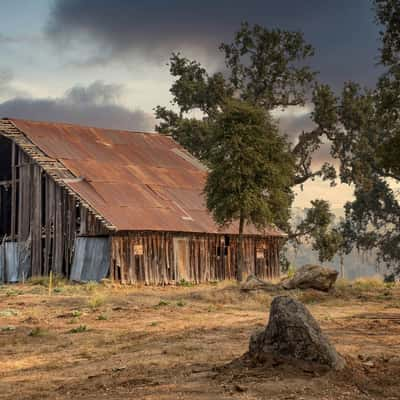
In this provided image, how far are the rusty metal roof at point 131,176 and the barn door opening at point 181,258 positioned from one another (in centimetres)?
98

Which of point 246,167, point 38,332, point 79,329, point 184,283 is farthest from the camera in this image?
point 184,283

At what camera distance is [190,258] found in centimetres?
4022

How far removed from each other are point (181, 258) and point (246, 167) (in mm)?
7200

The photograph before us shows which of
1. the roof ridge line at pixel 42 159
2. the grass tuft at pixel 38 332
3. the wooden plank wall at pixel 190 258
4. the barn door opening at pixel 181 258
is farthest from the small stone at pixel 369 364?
the barn door opening at pixel 181 258

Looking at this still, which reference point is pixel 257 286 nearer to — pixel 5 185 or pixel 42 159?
pixel 42 159

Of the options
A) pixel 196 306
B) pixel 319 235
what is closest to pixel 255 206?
pixel 196 306

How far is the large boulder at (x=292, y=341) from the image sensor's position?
11555 millimetres

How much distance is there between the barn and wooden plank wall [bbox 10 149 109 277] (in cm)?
6

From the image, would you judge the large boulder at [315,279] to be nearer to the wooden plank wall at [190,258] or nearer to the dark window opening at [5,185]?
the wooden plank wall at [190,258]

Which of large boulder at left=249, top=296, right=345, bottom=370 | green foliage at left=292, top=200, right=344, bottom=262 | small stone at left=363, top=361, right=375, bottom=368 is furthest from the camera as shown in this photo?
green foliage at left=292, top=200, right=344, bottom=262

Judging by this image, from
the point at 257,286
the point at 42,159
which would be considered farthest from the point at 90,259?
the point at 257,286

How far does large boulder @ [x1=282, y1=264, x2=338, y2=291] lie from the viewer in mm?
28641

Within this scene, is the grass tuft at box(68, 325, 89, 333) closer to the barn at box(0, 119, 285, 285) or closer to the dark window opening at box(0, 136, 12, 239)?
the barn at box(0, 119, 285, 285)

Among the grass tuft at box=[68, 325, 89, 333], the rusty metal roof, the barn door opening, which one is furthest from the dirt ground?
the barn door opening
